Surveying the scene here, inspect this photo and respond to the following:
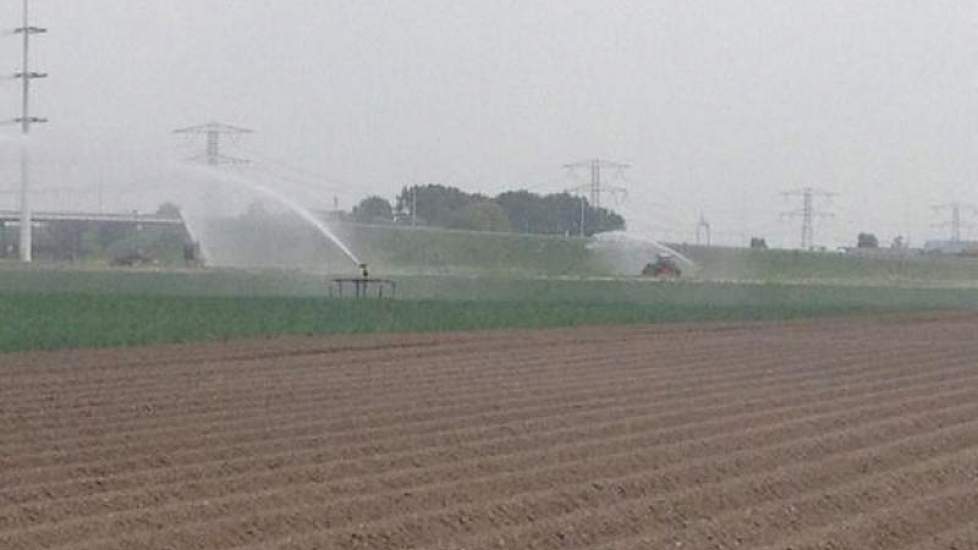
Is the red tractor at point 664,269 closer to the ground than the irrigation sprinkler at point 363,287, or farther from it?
farther from it

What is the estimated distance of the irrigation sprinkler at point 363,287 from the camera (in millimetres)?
53625

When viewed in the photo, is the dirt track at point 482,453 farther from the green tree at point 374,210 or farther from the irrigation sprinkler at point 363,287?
the green tree at point 374,210

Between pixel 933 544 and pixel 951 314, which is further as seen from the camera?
pixel 951 314

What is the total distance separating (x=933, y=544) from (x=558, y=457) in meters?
4.34

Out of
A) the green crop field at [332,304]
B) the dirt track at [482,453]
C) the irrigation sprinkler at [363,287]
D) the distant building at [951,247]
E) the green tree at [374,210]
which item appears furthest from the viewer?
the distant building at [951,247]

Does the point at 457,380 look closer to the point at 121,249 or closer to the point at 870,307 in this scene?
the point at 870,307

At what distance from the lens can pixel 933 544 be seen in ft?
35.1

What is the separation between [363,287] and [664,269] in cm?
2899

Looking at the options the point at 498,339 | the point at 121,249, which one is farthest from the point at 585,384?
the point at 121,249

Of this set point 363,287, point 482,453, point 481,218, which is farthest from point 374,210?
point 482,453

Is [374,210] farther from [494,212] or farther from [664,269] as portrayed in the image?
[664,269]

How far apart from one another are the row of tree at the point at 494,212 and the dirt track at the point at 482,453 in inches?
3053

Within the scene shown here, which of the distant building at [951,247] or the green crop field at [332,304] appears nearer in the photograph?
the green crop field at [332,304]

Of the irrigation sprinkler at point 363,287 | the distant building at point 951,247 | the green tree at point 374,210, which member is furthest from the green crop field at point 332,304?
the distant building at point 951,247
